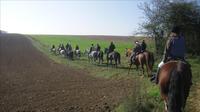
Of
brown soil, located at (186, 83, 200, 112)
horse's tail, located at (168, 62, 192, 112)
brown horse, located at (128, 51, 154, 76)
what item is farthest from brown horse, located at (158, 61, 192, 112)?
brown horse, located at (128, 51, 154, 76)

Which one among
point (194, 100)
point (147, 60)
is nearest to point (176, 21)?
point (147, 60)

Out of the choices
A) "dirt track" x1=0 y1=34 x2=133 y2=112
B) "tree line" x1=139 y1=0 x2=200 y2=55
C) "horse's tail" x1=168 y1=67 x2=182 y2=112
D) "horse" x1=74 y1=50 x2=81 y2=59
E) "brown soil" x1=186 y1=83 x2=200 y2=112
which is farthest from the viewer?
"horse" x1=74 y1=50 x2=81 y2=59

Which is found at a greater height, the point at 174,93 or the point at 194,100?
the point at 174,93

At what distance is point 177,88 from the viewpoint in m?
9.52

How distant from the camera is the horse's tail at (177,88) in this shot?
30.9 feet

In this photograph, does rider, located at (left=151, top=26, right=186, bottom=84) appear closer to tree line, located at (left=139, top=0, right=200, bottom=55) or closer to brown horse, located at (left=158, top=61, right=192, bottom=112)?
brown horse, located at (left=158, top=61, right=192, bottom=112)

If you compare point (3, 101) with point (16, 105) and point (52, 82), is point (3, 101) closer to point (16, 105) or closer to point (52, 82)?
point (16, 105)

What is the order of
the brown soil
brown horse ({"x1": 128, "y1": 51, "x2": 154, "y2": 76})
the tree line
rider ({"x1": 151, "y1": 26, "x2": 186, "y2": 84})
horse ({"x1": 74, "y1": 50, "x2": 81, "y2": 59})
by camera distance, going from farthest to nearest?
1. horse ({"x1": 74, "y1": 50, "x2": 81, "y2": 59})
2. the tree line
3. brown horse ({"x1": 128, "y1": 51, "x2": 154, "y2": 76})
4. the brown soil
5. rider ({"x1": 151, "y1": 26, "x2": 186, "y2": 84})

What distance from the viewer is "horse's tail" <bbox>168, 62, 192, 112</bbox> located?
9.42 metres

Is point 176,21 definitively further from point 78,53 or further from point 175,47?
point 175,47

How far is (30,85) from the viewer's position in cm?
2025

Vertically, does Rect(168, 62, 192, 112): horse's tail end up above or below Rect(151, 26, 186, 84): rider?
below

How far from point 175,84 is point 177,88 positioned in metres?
0.11

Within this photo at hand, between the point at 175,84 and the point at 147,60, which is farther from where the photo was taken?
the point at 147,60
